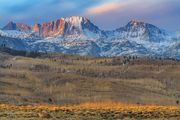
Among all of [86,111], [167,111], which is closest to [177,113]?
[167,111]

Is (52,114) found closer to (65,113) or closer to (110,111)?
(65,113)

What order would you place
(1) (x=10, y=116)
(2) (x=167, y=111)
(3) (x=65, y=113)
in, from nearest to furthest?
1. (1) (x=10, y=116)
2. (3) (x=65, y=113)
3. (2) (x=167, y=111)

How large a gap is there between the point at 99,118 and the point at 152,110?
8924mm

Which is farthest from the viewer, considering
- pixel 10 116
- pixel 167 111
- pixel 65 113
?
pixel 167 111

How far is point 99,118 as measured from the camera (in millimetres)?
40688

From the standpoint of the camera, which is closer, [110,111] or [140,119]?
[140,119]

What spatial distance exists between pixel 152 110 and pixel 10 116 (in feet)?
49.4

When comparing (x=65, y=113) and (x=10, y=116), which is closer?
(x=10, y=116)

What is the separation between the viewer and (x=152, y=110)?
47750mm

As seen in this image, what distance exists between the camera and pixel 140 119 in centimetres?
4075

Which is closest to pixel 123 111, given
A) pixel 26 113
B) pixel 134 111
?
pixel 134 111

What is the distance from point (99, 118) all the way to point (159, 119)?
522cm

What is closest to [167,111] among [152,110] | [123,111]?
[152,110]

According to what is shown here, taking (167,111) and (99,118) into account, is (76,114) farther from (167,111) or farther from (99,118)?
(167,111)
